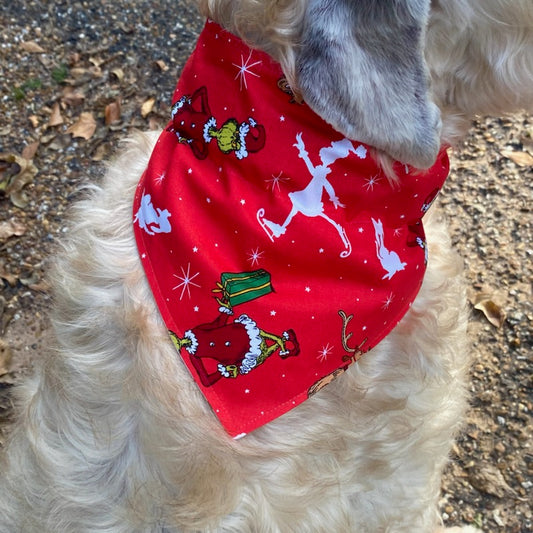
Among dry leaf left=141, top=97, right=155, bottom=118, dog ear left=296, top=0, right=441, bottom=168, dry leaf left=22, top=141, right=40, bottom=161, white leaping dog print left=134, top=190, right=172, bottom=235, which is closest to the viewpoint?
dog ear left=296, top=0, right=441, bottom=168

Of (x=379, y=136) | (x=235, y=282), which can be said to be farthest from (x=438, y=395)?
(x=379, y=136)

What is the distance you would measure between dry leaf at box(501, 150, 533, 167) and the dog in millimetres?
2234

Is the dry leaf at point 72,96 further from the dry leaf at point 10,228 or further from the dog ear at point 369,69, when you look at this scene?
the dog ear at point 369,69

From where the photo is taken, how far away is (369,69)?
176 cm

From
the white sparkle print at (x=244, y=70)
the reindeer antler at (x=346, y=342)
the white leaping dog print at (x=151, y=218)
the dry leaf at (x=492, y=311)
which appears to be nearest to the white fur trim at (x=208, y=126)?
the white sparkle print at (x=244, y=70)

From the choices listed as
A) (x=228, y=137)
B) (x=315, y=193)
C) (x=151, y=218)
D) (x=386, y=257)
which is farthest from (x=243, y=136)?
(x=386, y=257)

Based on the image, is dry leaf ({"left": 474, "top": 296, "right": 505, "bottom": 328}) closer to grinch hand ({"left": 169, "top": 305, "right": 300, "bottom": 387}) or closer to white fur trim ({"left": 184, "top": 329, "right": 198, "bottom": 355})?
grinch hand ({"left": 169, "top": 305, "right": 300, "bottom": 387})

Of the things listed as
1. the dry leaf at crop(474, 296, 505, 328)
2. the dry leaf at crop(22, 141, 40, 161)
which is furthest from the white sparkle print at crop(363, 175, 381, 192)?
the dry leaf at crop(22, 141, 40, 161)

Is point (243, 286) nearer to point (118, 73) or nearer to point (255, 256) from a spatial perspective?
point (255, 256)

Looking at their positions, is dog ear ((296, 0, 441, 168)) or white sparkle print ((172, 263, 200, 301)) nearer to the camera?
dog ear ((296, 0, 441, 168))

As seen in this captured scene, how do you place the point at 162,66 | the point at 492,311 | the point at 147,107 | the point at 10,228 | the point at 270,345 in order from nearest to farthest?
the point at 270,345
the point at 492,311
the point at 10,228
the point at 147,107
the point at 162,66

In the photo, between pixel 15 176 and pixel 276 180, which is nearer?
pixel 276 180

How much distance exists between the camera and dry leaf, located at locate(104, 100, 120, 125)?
475 centimetres

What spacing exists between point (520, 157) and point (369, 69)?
298cm
